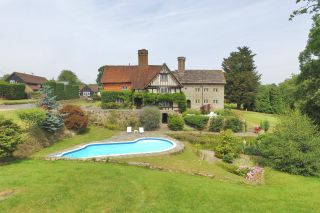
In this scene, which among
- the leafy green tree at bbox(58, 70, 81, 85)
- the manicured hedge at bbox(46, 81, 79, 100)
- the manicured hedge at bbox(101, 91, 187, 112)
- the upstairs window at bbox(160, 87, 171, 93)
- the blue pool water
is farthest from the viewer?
the leafy green tree at bbox(58, 70, 81, 85)

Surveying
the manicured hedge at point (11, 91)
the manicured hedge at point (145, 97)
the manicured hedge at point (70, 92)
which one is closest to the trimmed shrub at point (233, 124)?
the manicured hedge at point (145, 97)

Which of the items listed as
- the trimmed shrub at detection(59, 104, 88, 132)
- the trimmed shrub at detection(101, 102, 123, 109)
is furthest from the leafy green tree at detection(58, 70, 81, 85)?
the trimmed shrub at detection(59, 104, 88, 132)

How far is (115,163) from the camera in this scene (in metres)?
16.9

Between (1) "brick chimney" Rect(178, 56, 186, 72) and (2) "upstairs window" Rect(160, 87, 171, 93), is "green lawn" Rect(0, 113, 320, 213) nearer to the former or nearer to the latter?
(2) "upstairs window" Rect(160, 87, 171, 93)

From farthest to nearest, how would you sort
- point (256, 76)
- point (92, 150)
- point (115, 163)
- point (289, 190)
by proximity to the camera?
point (256, 76) < point (92, 150) < point (115, 163) < point (289, 190)

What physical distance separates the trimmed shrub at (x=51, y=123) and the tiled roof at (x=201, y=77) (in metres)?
25.8

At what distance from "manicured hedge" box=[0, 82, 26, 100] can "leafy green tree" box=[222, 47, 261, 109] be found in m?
41.7

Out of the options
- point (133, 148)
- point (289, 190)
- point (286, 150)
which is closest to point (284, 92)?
point (286, 150)

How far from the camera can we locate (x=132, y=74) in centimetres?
4141

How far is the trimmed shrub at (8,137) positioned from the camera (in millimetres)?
15120

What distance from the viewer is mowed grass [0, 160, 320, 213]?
31.4 ft

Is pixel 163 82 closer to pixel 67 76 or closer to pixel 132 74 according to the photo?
pixel 132 74

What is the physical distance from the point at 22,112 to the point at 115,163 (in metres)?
9.73

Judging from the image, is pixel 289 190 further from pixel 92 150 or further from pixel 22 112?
pixel 22 112
